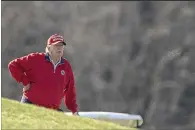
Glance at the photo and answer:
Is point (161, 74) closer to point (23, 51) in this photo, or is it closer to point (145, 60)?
point (145, 60)

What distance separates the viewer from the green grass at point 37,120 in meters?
6.14

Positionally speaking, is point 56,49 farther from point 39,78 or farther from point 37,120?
point 37,120

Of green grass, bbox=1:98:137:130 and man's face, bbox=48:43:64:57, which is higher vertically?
man's face, bbox=48:43:64:57

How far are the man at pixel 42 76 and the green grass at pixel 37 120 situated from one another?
3.31ft

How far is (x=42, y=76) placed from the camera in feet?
25.7

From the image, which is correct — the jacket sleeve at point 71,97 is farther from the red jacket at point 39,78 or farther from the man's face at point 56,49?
the man's face at point 56,49

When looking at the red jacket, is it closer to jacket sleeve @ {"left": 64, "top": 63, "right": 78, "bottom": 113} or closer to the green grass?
jacket sleeve @ {"left": 64, "top": 63, "right": 78, "bottom": 113}

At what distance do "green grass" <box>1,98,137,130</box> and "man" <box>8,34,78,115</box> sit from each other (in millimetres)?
1008

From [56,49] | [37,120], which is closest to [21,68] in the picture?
[56,49]

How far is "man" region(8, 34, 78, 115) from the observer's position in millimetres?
7820

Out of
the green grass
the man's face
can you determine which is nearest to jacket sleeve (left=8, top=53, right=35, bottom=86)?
the man's face

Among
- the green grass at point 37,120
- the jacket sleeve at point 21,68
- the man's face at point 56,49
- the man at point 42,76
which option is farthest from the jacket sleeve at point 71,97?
the green grass at point 37,120

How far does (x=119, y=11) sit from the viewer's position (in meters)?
35.8

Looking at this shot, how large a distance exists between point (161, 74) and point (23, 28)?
6465 mm
